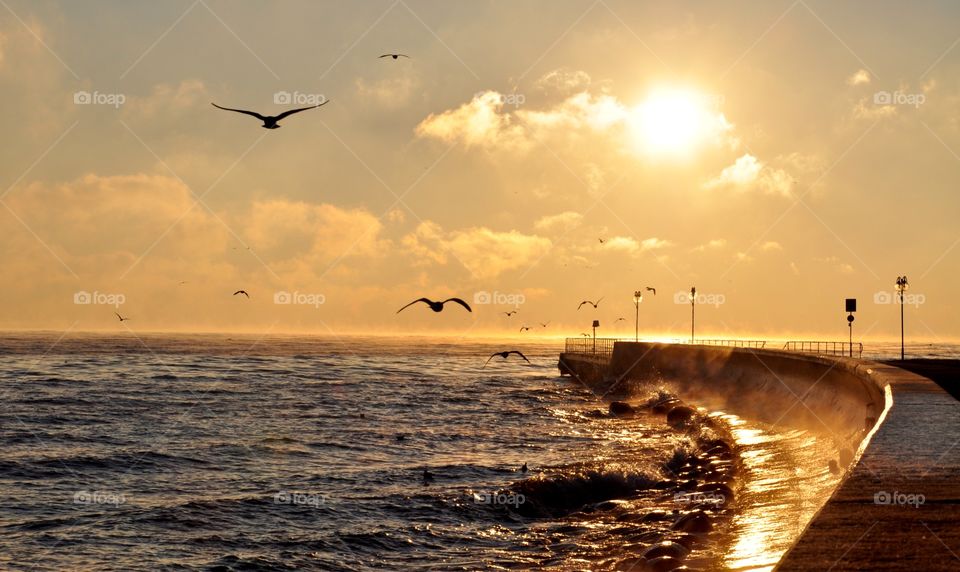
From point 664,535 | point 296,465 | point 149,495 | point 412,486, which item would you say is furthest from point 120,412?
point 664,535

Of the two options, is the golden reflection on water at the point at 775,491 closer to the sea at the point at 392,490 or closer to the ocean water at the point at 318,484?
the sea at the point at 392,490

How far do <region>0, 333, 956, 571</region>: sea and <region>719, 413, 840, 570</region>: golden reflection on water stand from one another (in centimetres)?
7

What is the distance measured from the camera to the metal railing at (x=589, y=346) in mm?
90219

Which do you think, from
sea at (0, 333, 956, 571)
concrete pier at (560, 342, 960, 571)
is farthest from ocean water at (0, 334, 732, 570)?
concrete pier at (560, 342, 960, 571)

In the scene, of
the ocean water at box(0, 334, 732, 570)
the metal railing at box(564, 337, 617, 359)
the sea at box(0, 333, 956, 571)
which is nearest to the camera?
the sea at box(0, 333, 956, 571)

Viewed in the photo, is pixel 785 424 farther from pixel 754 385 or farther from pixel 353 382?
pixel 353 382

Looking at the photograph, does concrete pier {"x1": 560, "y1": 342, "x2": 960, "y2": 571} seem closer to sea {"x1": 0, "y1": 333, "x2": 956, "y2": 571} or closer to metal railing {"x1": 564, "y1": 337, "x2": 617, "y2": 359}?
sea {"x1": 0, "y1": 333, "x2": 956, "y2": 571}

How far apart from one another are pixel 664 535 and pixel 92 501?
49.1 feet

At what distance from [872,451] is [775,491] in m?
6.54

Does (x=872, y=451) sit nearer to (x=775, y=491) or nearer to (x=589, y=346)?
(x=775, y=491)

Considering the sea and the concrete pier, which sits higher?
the concrete pier

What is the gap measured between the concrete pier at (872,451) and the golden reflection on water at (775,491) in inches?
28.4

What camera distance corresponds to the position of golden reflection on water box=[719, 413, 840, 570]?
12.8m

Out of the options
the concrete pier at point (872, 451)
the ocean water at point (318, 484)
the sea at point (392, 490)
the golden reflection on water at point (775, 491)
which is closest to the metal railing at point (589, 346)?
the ocean water at point (318, 484)
